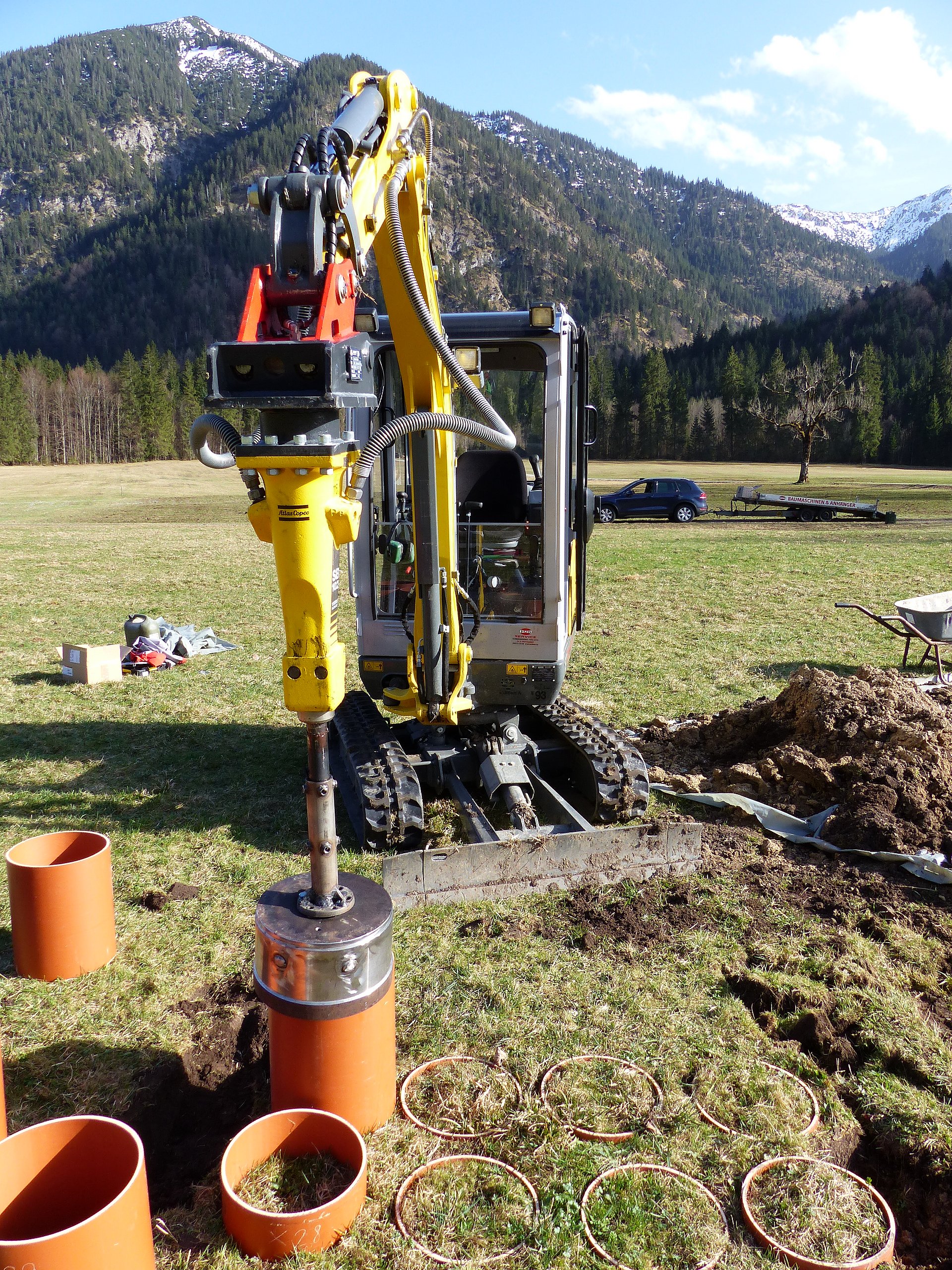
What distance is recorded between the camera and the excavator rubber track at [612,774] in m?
5.52

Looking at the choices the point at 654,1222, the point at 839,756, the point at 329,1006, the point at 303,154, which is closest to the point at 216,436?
the point at 303,154

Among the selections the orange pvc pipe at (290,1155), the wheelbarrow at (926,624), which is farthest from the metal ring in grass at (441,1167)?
the wheelbarrow at (926,624)

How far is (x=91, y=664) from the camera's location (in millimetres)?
9430

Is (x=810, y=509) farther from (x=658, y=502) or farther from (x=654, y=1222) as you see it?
(x=654, y=1222)

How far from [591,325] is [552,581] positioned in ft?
534

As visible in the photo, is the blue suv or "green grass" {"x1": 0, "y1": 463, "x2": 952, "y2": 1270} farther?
the blue suv

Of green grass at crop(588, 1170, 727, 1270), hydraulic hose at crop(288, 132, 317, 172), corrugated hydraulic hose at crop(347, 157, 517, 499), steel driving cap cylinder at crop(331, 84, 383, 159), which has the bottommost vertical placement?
green grass at crop(588, 1170, 727, 1270)

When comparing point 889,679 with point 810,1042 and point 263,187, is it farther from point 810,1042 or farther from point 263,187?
point 263,187

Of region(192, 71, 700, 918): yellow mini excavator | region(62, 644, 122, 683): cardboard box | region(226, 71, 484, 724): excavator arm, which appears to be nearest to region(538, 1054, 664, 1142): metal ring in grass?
region(192, 71, 700, 918): yellow mini excavator

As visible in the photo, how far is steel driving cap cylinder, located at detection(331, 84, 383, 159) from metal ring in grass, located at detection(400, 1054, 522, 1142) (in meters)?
3.51

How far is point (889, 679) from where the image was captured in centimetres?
718

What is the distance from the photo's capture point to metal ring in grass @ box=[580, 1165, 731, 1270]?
2.71 m

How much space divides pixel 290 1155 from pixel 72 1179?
0.68 meters

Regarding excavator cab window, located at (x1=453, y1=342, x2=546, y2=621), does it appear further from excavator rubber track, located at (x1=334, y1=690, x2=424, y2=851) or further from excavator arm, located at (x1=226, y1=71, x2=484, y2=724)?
excavator arm, located at (x1=226, y1=71, x2=484, y2=724)
